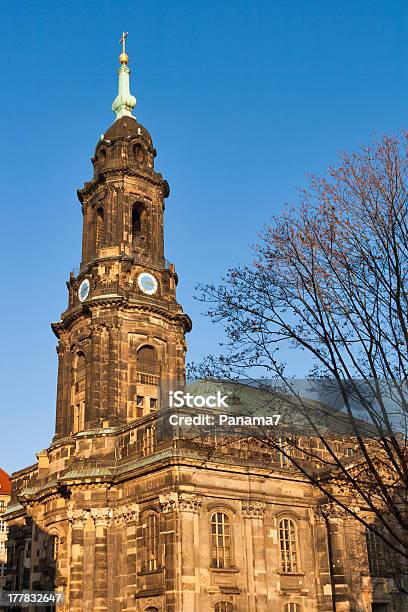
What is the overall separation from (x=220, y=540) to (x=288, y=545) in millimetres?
4531

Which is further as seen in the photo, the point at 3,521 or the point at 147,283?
the point at 3,521

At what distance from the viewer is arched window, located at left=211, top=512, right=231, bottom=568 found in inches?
1320

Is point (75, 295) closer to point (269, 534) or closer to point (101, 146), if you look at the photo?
point (101, 146)

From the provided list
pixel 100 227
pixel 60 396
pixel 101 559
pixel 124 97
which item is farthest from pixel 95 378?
pixel 124 97

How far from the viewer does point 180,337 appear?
43.2 meters

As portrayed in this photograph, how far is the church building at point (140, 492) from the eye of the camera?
33.3 m

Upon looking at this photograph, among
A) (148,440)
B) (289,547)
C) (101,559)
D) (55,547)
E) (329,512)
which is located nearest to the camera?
(101,559)

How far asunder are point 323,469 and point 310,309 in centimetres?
2623

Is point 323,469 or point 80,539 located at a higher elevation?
point 323,469

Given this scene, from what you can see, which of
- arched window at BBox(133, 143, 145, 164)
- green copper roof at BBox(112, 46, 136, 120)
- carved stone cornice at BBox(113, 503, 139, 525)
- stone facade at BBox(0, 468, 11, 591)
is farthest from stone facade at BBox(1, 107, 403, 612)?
stone facade at BBox(0, 468, 11, 591)

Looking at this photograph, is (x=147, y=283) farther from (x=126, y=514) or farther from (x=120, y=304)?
(x=126, y=514)

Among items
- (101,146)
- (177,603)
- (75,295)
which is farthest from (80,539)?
(101,146)

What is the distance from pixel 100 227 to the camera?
1811 inches

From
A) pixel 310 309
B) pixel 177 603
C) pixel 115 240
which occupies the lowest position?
pixel 177 603
